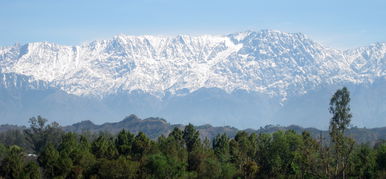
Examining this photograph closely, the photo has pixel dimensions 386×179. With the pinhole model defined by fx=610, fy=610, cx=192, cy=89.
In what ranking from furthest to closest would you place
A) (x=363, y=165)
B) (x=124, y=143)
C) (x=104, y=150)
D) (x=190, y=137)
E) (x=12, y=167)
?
1. (x=190, y=137)
2. (x=124, y=143)
3. (x=104, y=150)
4. (x=363, y=165)
5. (x=12, y=167)

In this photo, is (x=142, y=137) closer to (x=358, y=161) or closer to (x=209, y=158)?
(x=209, y=158)

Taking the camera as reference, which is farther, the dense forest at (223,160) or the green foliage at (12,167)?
the green foliage at (12,167)

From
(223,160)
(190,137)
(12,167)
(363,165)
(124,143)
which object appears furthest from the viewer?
(190,137)

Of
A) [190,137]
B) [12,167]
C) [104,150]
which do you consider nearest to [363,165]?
[104,150]

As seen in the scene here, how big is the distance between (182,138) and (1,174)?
192ft

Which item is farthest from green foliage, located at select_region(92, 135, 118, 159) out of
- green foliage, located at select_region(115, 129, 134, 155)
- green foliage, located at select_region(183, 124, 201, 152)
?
green foliage, located at select_region(183, 124, 201, 152)

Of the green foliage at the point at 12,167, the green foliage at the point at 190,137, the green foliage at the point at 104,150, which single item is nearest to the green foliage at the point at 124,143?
the green foliage at the point at 104,150

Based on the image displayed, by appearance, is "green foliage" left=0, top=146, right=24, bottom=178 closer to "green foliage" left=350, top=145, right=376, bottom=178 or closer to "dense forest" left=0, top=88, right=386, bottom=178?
"dense forest" left=0, top=88, right=386, bottom=178

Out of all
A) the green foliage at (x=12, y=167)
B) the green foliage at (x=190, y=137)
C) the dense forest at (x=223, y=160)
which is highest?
the green foliage at (x=190, y=137)

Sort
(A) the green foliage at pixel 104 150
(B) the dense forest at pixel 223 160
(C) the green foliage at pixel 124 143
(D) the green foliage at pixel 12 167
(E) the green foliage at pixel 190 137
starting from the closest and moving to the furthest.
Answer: (B) the dense forest at pixel 223 160 < (D) the green foliage at pixel 12 167 < (A) the green foliage at pixel 104 150 < (C) the green foliage at pixel 124 143 < (E) the green foliage at pixel 190 137

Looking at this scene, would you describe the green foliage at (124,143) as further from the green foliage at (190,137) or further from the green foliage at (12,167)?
the green foliage at (12,167)

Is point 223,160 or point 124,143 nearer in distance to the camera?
point 223,160

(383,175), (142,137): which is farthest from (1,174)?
(383,175)

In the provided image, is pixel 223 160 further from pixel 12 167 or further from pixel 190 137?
pixel 12 167
